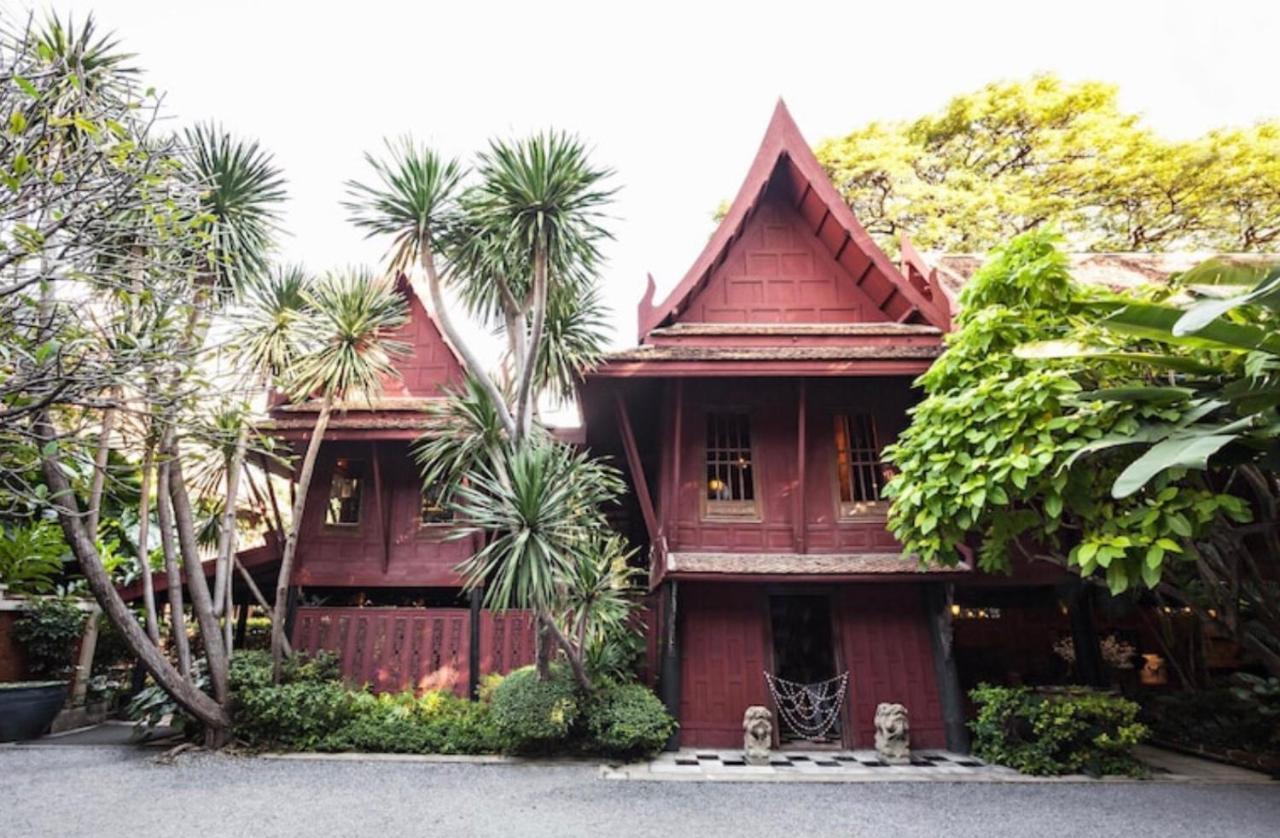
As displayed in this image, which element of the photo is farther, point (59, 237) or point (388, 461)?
point (388, 461)

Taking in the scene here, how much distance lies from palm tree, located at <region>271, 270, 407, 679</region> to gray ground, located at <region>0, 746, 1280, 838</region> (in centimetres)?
189

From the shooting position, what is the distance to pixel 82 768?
6.29 m

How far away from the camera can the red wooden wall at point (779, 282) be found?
9.40 m

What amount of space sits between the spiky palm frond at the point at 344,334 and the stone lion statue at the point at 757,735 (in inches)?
241

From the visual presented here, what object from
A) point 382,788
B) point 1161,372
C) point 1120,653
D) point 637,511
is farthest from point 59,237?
point 1120,653

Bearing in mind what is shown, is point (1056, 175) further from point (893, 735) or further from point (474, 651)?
point (474, 651)

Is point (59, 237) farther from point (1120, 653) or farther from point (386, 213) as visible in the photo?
point (1120, 653)

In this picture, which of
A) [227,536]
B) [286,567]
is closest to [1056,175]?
[286,567]

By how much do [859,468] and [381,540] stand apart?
272 inches

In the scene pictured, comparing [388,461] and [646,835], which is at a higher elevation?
[388,461]

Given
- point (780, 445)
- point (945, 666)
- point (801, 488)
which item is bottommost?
point (945, 666)

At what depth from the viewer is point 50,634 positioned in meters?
8.27

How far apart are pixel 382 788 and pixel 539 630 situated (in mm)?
1994

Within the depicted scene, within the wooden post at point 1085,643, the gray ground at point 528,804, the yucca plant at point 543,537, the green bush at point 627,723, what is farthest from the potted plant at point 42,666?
the wooden post at point 1085,643
